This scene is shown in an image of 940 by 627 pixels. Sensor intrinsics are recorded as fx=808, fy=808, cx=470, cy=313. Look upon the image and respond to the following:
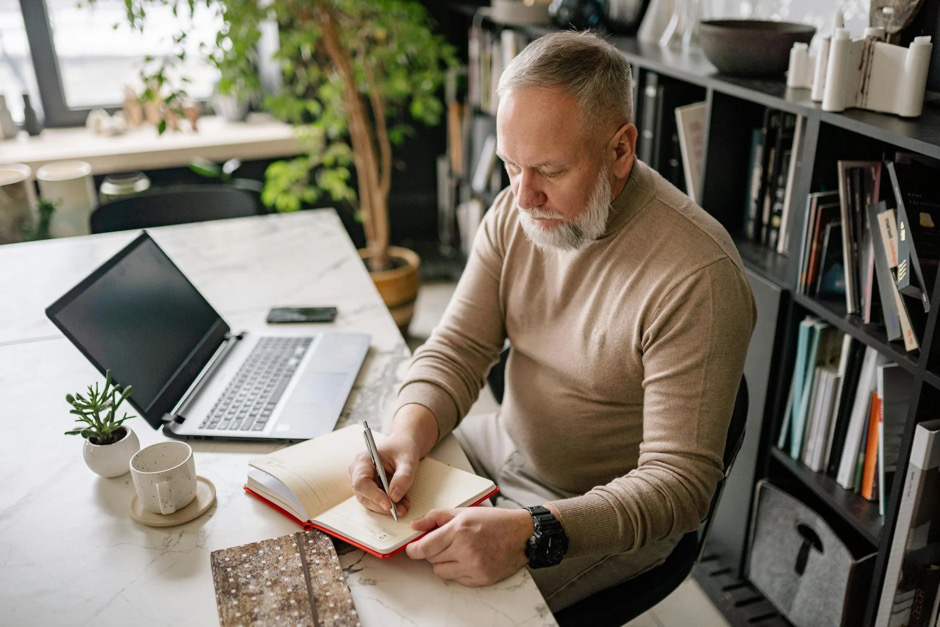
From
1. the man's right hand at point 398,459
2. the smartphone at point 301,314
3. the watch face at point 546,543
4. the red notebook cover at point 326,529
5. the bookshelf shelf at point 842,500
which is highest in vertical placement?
the man's right hand at point 398,459

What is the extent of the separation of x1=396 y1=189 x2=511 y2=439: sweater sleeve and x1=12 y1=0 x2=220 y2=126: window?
8.16ft

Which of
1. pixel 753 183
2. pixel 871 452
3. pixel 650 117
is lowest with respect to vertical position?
pixel 871 452

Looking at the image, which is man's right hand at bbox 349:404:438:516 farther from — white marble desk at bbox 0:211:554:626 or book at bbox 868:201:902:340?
book at bbox 868:201:902:340

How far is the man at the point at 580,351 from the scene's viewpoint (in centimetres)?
122

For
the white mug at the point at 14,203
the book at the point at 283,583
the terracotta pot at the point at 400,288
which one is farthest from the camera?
the terracotta pot at the point at 400,288

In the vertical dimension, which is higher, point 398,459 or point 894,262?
point 894,262

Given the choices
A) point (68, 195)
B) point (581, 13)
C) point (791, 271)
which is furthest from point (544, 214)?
point (68, 195)

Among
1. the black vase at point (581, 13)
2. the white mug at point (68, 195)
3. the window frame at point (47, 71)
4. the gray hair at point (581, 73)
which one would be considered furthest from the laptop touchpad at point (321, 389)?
the window frame at point (47, 71)

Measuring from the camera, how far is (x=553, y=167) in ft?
4.46

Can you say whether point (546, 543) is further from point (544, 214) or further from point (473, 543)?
point (544, 214)

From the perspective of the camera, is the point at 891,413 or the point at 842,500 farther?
the point at 842,500

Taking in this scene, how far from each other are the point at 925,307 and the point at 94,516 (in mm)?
1411

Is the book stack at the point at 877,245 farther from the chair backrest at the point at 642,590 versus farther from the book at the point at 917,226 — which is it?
the chair backrest at the point at 642,590

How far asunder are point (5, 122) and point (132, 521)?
2984 millimetres
